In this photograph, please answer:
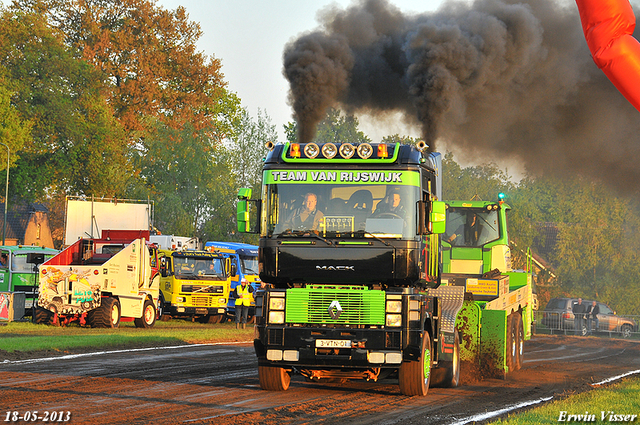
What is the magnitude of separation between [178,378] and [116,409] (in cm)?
363

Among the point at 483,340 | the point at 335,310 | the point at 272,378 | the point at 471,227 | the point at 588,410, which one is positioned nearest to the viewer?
the point at 588,410

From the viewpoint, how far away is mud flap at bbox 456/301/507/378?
618 inches

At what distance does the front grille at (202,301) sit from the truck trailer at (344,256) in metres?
19.6

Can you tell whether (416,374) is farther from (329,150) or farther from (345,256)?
(329,150)

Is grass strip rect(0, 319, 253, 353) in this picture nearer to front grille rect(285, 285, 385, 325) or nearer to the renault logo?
front grille rect(285, 285, 385, 325)

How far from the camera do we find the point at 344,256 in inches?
464

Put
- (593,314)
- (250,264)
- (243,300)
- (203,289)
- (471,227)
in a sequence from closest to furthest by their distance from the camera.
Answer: (471,227) → (243,300) → (203,289) → (593,314) → (250,264)

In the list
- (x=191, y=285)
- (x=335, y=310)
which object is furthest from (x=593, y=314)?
(x=335, y=310)

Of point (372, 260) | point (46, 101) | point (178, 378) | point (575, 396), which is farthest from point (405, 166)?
point (46, 101)

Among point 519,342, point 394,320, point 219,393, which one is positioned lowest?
point 219,393

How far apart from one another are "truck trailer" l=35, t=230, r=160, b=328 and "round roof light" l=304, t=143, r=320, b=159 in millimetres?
15488

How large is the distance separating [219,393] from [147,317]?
16.9m

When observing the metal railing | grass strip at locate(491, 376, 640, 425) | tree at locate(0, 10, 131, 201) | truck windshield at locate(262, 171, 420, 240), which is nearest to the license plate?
truck windshield at locate(262, 171, 420, 240)

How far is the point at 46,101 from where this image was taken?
181 ft
